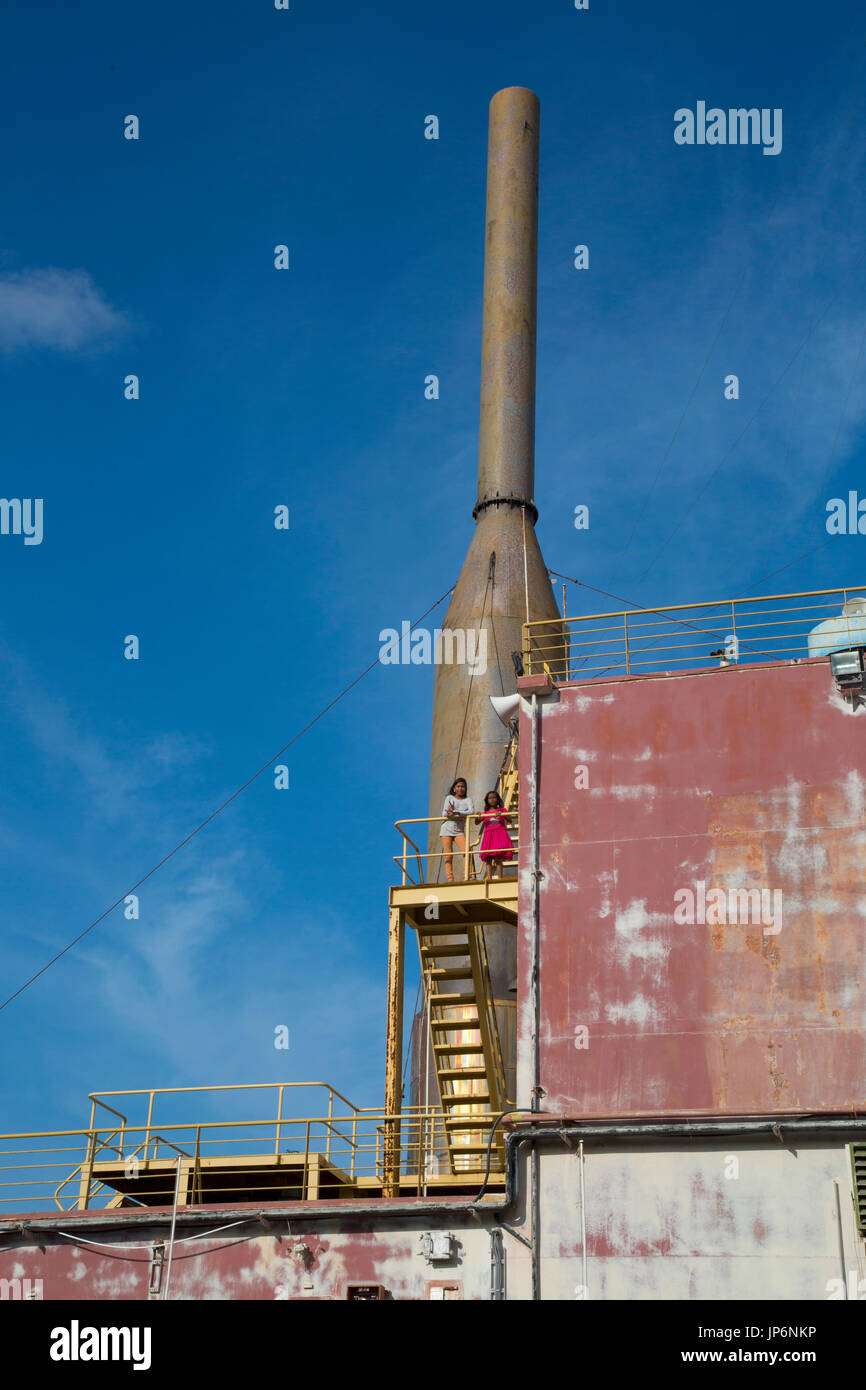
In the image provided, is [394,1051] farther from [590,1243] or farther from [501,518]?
[501,518]

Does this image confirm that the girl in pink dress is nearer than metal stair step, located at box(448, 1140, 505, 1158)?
No

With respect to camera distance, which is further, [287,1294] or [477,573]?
[477,573]

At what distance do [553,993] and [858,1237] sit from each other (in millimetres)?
5067

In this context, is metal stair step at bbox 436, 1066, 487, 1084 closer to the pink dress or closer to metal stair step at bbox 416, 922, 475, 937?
metal stair step at bbox 416, 922, 475, 937

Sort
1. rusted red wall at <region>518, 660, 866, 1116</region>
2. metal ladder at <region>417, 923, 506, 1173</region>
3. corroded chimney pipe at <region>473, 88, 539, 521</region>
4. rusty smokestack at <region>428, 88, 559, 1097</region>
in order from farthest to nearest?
corroded chimney pipe at <region>473, 88, 539, 521</region> < rusty smokestack at <region>428, 88, 559, 1097</region> < metal ladder at <region>417, 923, 506, 1173</region> < rusted red wall at <region>518, 660, 866, 1116</region>

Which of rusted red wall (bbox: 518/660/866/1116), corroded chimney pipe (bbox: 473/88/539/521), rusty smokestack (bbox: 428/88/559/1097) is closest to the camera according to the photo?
rusted red wall (bbox: 518/660/866/1116)

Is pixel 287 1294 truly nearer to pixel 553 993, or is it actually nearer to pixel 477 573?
pixel 553 993

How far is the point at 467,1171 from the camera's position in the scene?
2558 centimetres

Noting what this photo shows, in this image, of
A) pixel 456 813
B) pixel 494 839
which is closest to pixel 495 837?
pixel 494 839

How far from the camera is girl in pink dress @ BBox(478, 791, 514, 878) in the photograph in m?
24.3

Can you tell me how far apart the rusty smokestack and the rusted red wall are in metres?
7.63

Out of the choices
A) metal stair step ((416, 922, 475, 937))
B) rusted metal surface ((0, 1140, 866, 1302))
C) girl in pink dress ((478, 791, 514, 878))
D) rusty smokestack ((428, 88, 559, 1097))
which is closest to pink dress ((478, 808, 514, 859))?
girl in pink dress ((478, 791, 514, 878))
